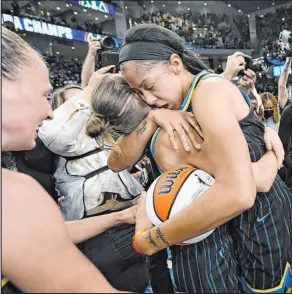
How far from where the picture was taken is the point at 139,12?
81.8 ft

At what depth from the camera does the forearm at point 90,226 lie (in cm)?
152

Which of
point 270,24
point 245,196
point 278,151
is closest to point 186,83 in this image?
point 278,151

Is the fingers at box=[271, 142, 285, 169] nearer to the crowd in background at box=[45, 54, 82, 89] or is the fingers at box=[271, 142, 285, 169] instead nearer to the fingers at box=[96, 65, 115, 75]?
the fingers at box=[96, 65, 115, 75]

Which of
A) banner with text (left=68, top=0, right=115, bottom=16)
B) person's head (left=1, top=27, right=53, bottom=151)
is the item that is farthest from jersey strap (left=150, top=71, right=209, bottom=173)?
banner with text (left=68, top=0, right=115, bottom=16)

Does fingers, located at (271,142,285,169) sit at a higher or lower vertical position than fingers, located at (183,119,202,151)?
lower

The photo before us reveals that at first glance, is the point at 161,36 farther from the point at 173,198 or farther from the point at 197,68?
the point at 173,198

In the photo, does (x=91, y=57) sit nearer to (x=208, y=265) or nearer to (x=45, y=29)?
(x=208, y=265)

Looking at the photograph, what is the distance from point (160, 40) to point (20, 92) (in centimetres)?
81

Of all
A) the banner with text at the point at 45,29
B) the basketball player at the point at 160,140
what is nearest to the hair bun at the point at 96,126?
the basketball player at the point at 160,140

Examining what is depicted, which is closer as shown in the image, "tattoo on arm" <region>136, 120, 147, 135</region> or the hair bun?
"tattoo on arm" <region>136, 120, 147, 135</region>

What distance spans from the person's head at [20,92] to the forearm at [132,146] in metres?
0.63

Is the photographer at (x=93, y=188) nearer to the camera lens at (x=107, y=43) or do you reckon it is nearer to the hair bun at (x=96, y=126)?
the hair bun at (x=96, y=126)

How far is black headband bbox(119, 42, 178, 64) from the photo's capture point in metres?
1.43

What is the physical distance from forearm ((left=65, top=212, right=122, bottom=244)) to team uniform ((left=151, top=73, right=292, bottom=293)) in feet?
1.41
